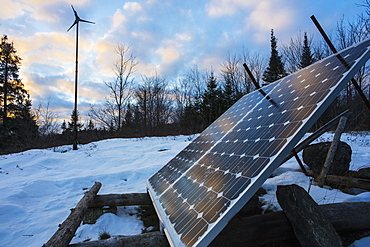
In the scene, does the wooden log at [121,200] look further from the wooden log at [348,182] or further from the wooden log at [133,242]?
the wooden log at [348,182]

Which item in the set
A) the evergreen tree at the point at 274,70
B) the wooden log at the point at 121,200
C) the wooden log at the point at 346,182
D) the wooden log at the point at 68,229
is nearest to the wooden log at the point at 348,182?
the wooden log at the point at 346,182

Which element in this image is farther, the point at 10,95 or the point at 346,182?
the point at 10,95

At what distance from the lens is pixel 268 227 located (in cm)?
255

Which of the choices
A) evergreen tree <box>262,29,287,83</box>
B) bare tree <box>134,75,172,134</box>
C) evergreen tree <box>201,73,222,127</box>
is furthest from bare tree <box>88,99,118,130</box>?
evergreen tree <box>262,29,287,83</box>

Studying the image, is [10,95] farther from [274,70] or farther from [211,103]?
[274,70]

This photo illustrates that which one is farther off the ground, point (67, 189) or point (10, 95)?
point (10, 95)

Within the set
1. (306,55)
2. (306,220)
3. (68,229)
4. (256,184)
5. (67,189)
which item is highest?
(306,55)

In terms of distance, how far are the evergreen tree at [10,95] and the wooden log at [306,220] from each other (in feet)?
90.8

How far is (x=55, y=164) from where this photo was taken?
8.99m

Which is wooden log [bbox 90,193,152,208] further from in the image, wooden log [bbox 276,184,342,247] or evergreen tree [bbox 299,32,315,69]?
evergreen tree [bbox 299,32,315,69]

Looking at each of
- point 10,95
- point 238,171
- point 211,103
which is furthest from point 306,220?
point 10,95

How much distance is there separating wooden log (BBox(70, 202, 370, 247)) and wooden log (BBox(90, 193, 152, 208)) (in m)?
1.61

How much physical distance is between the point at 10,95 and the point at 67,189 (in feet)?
90.9

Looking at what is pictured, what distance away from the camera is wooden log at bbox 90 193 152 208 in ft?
13.6
